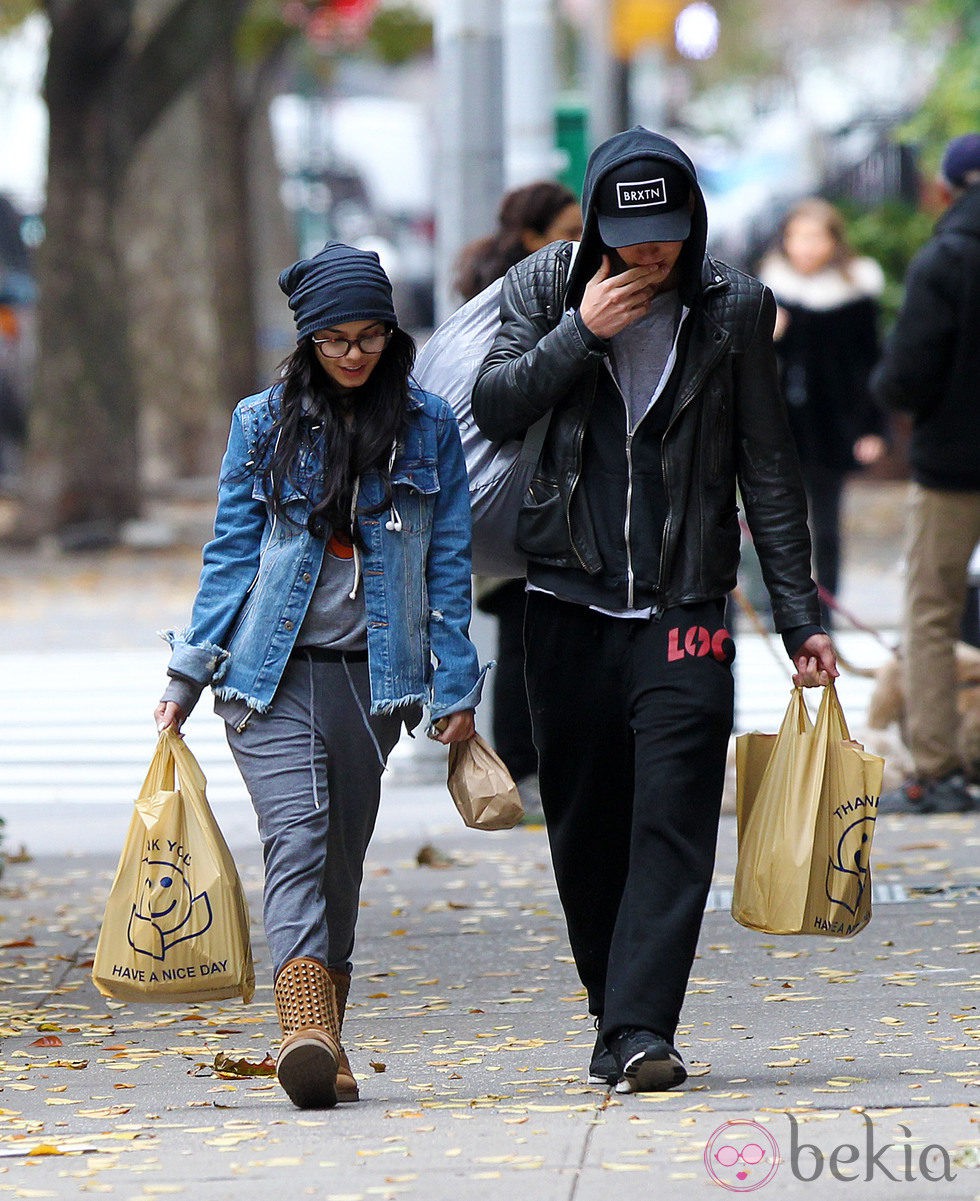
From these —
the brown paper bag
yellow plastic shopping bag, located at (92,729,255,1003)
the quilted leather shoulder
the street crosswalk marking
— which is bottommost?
the street crosswalk marking

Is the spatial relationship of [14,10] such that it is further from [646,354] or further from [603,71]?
[646,354]

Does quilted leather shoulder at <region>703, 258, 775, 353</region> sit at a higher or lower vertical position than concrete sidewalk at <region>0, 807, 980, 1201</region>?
higher

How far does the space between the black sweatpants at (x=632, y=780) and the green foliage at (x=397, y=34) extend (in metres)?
21.5

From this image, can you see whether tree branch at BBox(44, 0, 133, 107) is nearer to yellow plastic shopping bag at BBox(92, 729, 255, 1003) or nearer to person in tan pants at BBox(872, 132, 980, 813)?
person in tan pants at BBox(872, 132, 980, 813)

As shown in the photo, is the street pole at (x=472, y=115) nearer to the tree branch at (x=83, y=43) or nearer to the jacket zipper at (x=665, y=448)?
the jacket zipper at (x=665, y=448)

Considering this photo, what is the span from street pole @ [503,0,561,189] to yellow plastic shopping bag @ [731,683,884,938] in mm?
5573

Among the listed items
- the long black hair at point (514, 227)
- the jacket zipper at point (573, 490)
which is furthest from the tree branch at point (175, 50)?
the jacket zipper at point (573, 490)

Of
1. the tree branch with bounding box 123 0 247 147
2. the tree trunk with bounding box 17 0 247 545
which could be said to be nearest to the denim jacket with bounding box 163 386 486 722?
the tree trunk with bounding box 17 0 247 545

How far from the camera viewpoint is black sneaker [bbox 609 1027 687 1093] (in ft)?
15.5

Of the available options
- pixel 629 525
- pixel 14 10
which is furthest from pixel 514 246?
pixel 14 10

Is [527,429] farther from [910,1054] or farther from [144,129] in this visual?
[144,129]

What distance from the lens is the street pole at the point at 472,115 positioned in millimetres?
9570

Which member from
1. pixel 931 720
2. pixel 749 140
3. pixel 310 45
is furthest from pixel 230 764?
pixel 749 140

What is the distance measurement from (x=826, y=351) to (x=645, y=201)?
703cm
